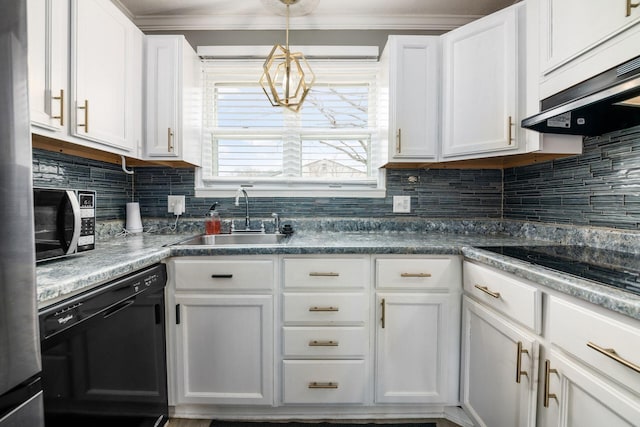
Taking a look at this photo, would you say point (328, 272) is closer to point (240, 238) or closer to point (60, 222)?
point (240, 238)

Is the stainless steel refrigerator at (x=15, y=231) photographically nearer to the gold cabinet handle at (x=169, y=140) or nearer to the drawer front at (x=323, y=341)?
the drawer front at (x=323, y=341)

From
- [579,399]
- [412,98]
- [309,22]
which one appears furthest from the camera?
[309,22]

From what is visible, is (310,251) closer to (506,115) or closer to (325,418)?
(325,418)

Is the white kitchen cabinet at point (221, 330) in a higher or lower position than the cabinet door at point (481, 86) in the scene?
lower

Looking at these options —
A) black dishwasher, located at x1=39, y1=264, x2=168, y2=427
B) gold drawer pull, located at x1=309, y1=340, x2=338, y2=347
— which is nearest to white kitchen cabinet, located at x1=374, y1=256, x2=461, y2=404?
gold drawer pull, located at x1=309, y1=340, x2=338, y2=347

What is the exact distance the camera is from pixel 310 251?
1.49 m

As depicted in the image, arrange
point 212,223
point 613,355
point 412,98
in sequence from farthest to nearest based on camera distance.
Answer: point 212,223, point 412,98, point 613,355

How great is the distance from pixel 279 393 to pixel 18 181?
1457 mm

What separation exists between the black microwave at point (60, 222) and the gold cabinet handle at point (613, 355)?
175 cm

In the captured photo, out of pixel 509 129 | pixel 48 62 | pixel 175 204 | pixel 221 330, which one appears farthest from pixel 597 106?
pixel 175 204

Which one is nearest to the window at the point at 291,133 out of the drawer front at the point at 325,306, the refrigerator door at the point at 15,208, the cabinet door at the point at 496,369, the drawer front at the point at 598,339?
the drawer front at the point at 325,306

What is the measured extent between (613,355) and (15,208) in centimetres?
134

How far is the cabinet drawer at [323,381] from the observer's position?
1.52 metres

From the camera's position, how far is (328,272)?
151 cm
